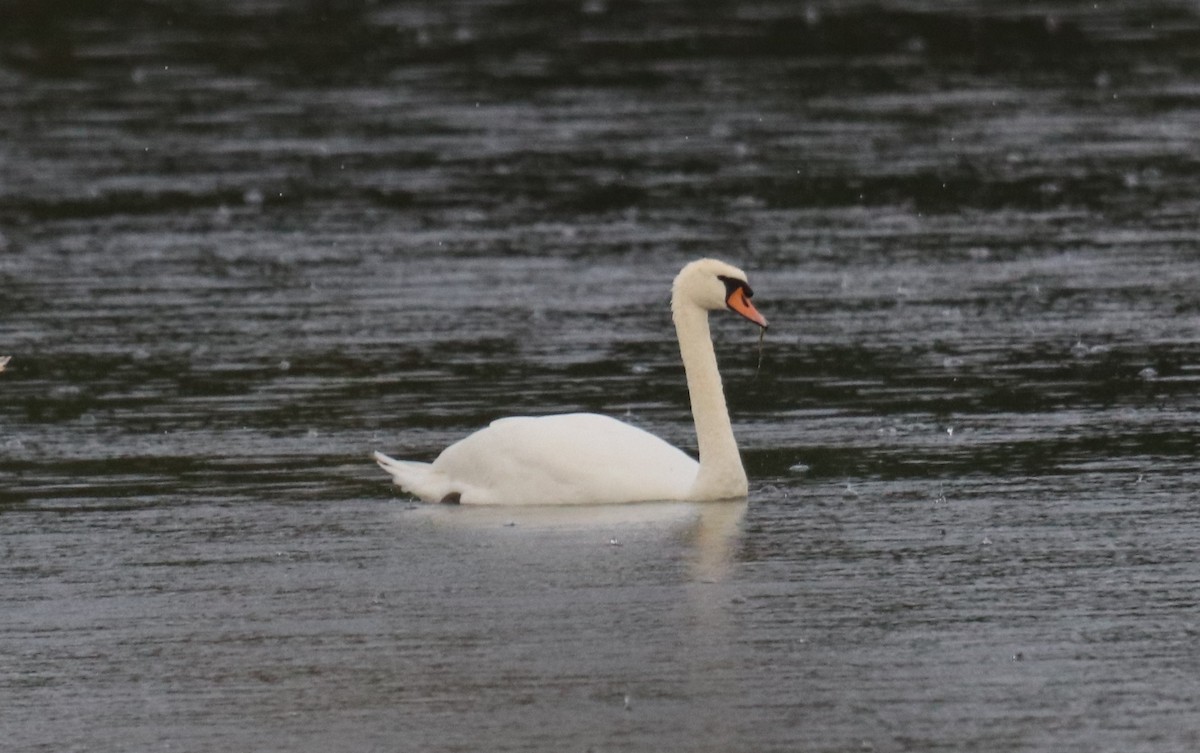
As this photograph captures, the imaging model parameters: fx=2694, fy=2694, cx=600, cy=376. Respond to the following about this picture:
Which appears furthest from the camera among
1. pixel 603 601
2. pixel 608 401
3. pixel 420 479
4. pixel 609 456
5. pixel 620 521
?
pixel 608 401

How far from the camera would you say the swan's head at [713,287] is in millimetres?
10172

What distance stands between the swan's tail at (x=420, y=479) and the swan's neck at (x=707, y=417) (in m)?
0.98

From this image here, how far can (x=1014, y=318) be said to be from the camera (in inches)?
523

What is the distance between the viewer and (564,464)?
32.8 feet

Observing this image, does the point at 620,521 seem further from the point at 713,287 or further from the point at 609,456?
the point at 713,287

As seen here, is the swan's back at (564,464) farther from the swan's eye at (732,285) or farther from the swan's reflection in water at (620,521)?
the swan's eye at (732,285)

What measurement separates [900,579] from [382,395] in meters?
4.38

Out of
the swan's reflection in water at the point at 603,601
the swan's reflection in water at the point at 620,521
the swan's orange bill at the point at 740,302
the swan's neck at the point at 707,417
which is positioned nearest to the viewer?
the swan's reflection in water at the point at 603,601

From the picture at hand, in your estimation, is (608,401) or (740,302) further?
(608,401)

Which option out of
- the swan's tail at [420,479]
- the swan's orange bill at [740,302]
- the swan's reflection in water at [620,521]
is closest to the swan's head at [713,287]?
the swan's orange bill at [740,302]

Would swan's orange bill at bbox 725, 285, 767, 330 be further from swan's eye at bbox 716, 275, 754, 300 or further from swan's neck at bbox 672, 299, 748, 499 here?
swan's neck at bbox 672, 299, 748, 499

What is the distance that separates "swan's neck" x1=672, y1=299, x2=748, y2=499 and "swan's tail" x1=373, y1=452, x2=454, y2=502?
3.20ft

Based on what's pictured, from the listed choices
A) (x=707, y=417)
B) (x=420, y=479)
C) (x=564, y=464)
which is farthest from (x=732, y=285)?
(x=420, y=479)

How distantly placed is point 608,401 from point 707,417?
1726 mm
